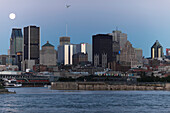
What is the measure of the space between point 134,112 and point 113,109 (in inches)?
340

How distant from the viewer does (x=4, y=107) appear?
11456 centimetres

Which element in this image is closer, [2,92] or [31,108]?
[31,108]

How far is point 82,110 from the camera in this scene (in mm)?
A: 108000

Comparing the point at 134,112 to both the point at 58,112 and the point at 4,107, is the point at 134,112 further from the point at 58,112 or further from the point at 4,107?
the point at 4,107

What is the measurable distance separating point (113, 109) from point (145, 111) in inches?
355

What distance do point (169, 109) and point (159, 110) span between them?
3.60 meters

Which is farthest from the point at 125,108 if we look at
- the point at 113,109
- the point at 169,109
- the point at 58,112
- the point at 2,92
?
the point at 2,92

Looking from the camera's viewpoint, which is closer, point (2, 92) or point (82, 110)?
point (82, 110)

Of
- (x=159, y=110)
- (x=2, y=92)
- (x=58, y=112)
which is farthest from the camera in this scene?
(x=2, y=92)

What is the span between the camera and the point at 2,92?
177m

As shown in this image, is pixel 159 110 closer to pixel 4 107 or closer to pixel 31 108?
pixel 31 108

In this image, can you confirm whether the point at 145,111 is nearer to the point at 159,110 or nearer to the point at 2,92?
the point at 159,110

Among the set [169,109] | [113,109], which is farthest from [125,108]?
[169,109]

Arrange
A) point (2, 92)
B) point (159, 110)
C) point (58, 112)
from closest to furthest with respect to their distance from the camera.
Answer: point (58, 112) < point (159, 110) < point (2, 92)
